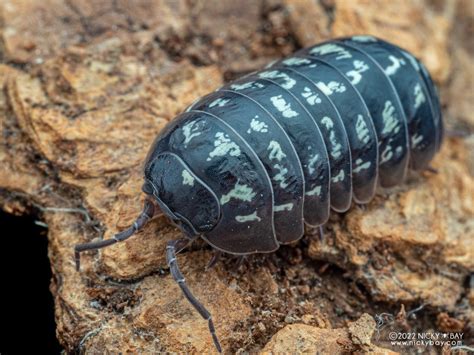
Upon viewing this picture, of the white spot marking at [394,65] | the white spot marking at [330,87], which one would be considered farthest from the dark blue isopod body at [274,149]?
the white spot marking at [394,65]

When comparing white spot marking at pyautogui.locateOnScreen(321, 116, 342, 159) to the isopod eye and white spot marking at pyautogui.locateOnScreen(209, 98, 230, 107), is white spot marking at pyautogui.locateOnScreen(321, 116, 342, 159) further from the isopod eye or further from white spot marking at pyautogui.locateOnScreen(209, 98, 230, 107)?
the isopod eye

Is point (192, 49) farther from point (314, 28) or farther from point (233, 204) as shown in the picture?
point (233, 204)

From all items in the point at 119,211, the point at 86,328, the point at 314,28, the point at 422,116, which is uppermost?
the point at 314,28

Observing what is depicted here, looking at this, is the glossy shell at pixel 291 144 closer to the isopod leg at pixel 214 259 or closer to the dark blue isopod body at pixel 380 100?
the dark blue isopod body at pixel 380 100

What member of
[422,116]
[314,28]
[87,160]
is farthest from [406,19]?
[87,160]

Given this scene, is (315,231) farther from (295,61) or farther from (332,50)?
Answer: (332,50)
